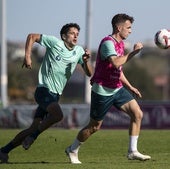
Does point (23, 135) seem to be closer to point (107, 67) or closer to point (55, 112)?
point (55, 112)

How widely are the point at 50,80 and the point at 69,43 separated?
2.38 feet

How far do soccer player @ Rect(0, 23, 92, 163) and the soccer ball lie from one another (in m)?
1.19

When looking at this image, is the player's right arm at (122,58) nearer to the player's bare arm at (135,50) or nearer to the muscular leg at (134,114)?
the player's bare arm at (135,50)

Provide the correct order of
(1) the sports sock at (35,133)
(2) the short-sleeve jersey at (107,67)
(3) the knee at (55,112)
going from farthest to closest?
(1) the sports sock at (35,133)
(3) the knee at (55,112)
(2) the short-sleeve jersey at (107,67)

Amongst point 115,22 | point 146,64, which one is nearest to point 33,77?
point 146,64

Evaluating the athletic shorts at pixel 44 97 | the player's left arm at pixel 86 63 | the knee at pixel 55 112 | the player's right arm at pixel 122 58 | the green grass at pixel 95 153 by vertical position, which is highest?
the player's right arm at pixel 122 58

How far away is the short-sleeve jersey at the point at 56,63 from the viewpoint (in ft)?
45.4

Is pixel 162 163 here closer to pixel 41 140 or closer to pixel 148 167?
pixel 148 167

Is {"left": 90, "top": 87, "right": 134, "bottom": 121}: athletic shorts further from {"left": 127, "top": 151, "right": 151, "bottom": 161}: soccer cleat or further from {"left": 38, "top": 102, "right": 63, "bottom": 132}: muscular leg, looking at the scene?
{"left": 127, "top": 151, "right": 151, "bottom": 161}: soccer cleat

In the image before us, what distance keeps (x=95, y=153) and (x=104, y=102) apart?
9.60 ft

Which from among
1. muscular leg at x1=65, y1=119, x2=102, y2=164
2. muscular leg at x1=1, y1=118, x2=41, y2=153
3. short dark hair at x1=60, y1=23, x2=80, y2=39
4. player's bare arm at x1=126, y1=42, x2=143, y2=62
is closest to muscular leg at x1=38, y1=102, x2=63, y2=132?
muscular leg at x1=1, y1=118, x2=41, y2=153

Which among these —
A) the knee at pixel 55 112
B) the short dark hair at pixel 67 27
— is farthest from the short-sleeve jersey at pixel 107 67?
the short dark hair at pixel 67 27

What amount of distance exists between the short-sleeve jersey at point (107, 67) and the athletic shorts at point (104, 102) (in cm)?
16

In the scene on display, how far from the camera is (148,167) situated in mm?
12094
